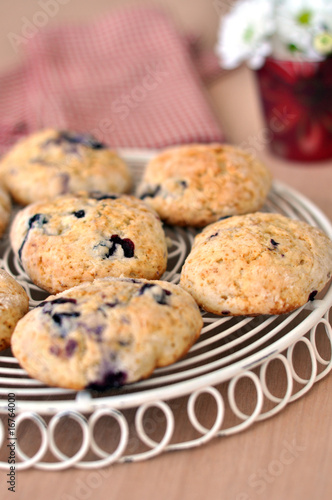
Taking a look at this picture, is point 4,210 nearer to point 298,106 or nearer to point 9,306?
point 9,306

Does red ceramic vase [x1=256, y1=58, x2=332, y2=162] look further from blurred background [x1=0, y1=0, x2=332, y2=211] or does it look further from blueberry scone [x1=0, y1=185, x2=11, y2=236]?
blueberry scone [x1=0, y1=185, x2=11, y2=236]

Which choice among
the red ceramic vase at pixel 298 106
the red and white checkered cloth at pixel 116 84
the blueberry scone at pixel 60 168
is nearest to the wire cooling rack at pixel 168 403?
the blueberry scone at pixel 60 168

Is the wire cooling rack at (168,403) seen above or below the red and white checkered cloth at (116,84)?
below

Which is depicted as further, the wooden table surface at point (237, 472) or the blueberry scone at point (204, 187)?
the blueberry scone at point (204, 187)

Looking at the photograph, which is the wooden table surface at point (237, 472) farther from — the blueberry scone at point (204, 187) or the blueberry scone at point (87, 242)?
the blueberry scone at point (204, 187)

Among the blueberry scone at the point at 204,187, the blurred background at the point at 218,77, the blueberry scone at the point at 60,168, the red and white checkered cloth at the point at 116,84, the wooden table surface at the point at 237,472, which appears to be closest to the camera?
the wooden table surface at the point at 237,472

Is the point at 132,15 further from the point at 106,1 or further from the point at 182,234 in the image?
the point at 182,234

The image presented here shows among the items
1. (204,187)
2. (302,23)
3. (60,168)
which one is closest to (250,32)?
(302,23)
